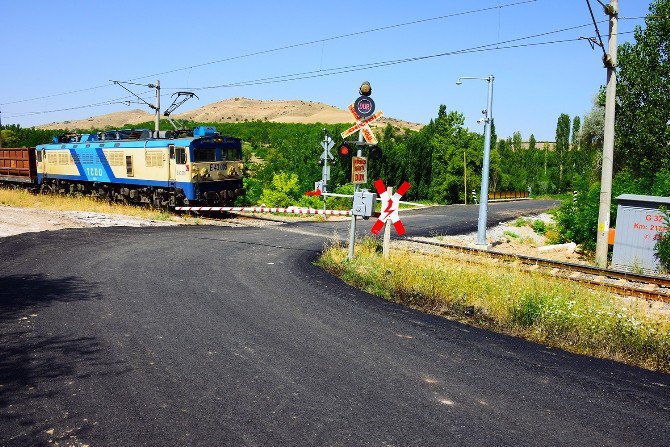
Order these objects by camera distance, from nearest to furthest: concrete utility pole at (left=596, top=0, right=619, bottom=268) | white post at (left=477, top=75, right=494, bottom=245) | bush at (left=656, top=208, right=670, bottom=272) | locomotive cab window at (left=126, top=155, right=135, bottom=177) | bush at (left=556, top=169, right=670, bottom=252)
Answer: bush at (left=656, top=208, right=670, bottom=272) < concrete utility pole at (left=596, top=0, right=619, bottom=268) < bush at (left=556, top=169, right=670, bottom=252) < white post at (left=477, top=75, right=494, bottom=245) < locomotive cab window at (left=126, top=155, right=135, bottom=177)

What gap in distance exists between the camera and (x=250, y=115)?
140625 millimetres

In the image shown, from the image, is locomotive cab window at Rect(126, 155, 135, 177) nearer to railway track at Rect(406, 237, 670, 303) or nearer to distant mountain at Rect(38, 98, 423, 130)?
railway track at Rect(406, 237, 670, 303)

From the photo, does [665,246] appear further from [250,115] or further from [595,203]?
[250,115]

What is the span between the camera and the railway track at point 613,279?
10031mm

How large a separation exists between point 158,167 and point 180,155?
1.46m

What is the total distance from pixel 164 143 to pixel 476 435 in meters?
18.5

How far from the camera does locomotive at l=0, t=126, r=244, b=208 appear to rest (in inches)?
773

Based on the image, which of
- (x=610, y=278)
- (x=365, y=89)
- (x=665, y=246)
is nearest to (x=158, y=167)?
(x=365, y=89)

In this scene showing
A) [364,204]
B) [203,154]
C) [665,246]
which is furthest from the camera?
[203,154]

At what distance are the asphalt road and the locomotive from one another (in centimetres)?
1134

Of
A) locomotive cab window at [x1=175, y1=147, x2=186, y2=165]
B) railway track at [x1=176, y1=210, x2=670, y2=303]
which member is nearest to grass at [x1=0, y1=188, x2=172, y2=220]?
locomotive cab window at [x1=175, y1=147, x2=186, y2=165]

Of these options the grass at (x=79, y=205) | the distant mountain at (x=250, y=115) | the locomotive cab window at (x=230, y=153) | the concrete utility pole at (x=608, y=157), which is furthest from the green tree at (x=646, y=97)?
the distant mountain at (x=250, y=115)

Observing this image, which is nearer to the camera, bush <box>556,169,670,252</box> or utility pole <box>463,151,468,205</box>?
bush <box>556,169,670,252</box>

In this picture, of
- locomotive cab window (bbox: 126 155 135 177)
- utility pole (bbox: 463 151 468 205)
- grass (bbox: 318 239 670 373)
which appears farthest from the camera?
utility pole (bbox: 463 151 468 205)
